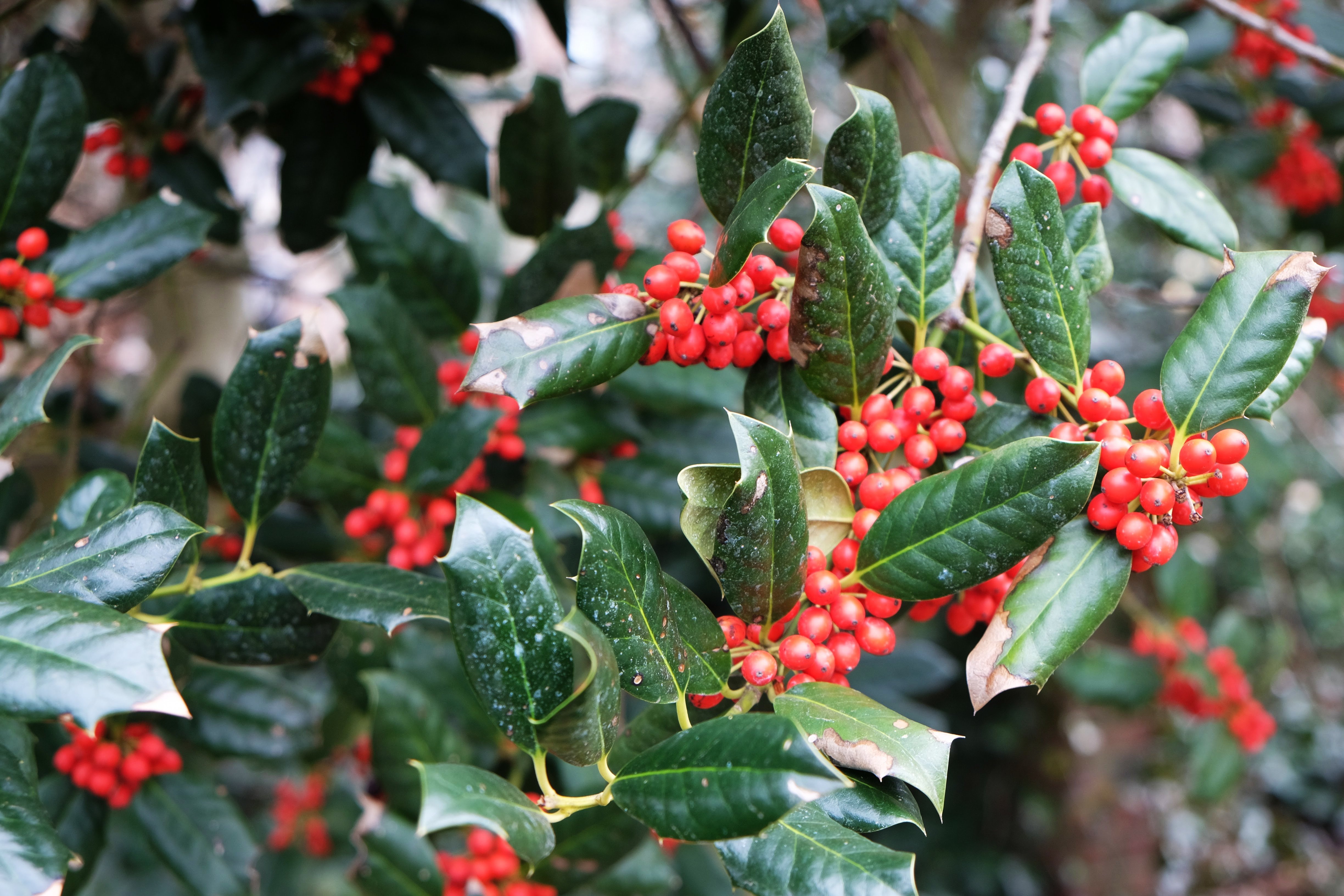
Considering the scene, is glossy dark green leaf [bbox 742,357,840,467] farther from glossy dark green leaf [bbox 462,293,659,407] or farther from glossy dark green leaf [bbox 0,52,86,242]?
glossy dark green leaf [bbox 0,52,86,242]

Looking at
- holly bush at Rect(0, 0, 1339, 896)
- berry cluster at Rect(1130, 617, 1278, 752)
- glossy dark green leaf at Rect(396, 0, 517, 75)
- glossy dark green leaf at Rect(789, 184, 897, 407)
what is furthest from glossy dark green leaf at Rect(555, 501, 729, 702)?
berry cluster at Rect(1130, 617, 1278, 752)

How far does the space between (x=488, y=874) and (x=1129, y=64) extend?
1.45 meters

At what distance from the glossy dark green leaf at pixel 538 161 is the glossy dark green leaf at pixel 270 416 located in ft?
1.88

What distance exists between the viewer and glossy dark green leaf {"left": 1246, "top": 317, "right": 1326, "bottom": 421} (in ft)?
2.67

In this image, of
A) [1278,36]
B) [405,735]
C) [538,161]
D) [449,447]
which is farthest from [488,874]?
[1278,36]

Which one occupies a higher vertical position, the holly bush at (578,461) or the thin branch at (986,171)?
the thin branch at (986,171)

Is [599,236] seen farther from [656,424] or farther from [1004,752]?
[1004,752]

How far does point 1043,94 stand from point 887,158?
681 millimetres

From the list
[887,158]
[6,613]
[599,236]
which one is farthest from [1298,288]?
[6,613]

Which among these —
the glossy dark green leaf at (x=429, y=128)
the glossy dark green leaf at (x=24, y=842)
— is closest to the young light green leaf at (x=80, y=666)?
the glossy dark green leaf at (x=24, y=842)

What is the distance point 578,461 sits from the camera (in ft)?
4.86

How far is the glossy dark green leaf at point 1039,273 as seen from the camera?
2.62 ft

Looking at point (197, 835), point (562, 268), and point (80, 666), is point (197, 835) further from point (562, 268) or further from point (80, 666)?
point (562, 268)

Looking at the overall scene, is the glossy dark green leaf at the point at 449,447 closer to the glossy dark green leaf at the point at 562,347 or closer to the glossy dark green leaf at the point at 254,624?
the glossy dark green leaf at the point at 254,624
